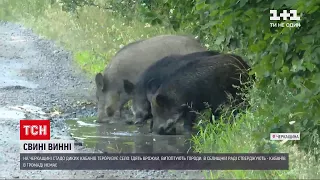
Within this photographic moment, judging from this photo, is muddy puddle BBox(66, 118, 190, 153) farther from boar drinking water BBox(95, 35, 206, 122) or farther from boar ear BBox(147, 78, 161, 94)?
boar drinking water BBox(95, 35, 206, 122)

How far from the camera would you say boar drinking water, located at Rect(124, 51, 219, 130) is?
1023 centimetres

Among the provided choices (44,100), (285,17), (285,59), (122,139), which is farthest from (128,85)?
(285,17)

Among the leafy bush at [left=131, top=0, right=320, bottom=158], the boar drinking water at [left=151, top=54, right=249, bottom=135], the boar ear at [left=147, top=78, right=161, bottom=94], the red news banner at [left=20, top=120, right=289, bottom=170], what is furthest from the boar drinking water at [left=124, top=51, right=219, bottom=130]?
the leafy bush at [left=131, top=0, right=320, bottom=158]

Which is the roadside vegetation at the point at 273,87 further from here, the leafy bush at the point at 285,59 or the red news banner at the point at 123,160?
the red news banner at the point at 123,160

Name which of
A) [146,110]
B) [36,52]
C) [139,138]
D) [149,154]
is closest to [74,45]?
[36,52]

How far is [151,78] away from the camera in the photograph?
10.4 metres

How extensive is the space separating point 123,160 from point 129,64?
4061 mm

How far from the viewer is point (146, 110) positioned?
10.4 meters

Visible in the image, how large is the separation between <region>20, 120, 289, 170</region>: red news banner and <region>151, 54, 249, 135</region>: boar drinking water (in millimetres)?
1811

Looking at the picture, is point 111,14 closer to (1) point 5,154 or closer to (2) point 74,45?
(2) point 74,45

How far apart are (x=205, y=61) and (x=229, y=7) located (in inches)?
107

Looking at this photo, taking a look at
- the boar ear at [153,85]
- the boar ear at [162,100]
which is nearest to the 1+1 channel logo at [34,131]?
the boar ear at [162,100]

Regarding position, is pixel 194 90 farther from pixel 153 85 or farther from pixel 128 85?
pixel 128 85

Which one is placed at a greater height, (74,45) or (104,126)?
(74,45)
